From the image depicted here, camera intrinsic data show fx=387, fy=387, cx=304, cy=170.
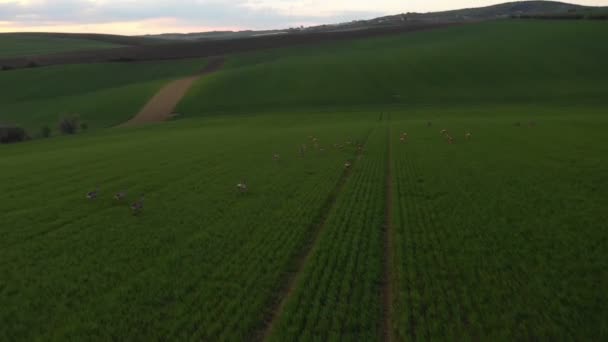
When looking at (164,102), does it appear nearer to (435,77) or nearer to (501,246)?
(435,77)

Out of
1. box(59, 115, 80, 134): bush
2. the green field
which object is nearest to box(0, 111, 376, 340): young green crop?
the green field

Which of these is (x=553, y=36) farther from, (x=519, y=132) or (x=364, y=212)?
(x=364, y=212)

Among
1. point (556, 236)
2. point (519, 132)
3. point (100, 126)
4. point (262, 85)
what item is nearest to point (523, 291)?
point (556, 236)

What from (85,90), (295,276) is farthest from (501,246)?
(85,90)

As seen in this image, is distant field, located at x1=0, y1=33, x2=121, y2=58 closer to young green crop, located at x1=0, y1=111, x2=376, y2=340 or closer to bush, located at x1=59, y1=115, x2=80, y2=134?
bush, located at x1=59, y1=115, x2=80, y2=134

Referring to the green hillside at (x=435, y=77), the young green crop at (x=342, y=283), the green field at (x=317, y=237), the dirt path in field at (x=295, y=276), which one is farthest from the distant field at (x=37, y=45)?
the young green crop at (x=342, y=283)

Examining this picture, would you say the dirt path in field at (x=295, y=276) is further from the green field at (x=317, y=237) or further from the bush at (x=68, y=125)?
the bush at (x=68, y=125)
